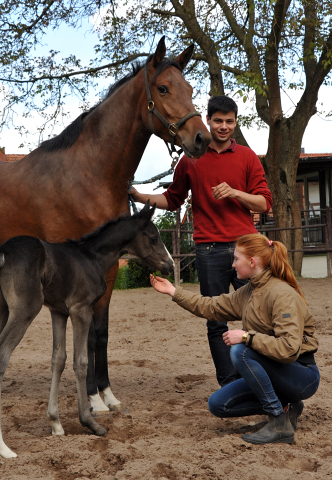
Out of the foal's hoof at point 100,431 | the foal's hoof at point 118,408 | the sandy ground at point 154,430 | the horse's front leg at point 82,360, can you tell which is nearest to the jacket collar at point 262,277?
the sandy ground at point 154,430

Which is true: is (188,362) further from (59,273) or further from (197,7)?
(197,7)

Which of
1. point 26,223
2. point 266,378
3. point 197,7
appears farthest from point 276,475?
point 197,7

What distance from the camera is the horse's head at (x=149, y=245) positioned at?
3.89 m

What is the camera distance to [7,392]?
4.80m

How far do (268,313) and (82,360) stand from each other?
1313mm

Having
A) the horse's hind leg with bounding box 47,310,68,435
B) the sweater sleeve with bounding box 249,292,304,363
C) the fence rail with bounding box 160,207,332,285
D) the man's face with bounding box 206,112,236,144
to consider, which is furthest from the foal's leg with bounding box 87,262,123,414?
the fence rail with bounding box 160,207,332,285

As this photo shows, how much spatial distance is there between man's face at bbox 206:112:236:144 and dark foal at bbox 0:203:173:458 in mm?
848

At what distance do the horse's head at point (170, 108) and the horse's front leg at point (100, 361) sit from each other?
3.83 ft

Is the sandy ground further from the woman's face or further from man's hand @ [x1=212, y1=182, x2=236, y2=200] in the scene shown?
man's hand @ [x1=212, y1=182, x2=236, y2=200]

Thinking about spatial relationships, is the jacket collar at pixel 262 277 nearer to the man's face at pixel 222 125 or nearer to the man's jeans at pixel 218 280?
the man's jeans at pixel 218 280

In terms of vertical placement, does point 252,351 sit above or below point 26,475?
above

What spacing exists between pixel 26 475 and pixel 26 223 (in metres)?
2.05

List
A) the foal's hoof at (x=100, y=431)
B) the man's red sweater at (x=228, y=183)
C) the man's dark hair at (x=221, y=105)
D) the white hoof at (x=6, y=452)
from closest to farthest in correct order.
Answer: the white hoof at (x=6, y=452) < the foal's hoof at (x=100, y=431) < the man's dark hair at (x=221, y=105) < the man's red sweater at (x=228, y=183)

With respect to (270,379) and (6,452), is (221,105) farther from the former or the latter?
(6,452)
